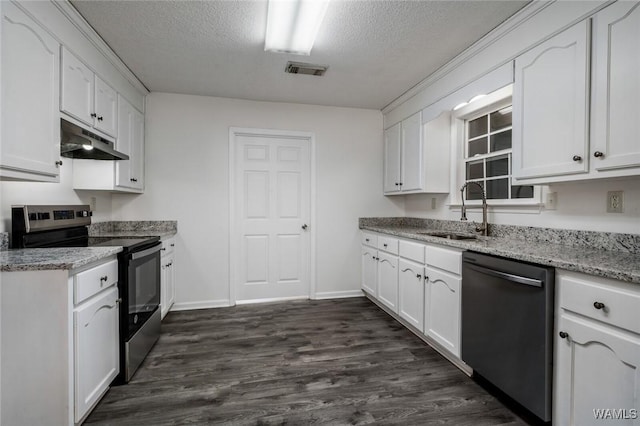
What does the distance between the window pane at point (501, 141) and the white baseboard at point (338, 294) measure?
2.28 m

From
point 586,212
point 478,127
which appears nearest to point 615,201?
point 586,212

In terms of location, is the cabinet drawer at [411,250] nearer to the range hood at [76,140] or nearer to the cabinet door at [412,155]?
the cabinet door at [412,155]

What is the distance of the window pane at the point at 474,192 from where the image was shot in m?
2.82

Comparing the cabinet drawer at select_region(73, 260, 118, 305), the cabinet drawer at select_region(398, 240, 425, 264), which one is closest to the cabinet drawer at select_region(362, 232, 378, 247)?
the cabinet drawer at select_region(398, 240, 425, 264)

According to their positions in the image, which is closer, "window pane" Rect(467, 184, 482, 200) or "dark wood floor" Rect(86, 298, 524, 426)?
"dark wood floor" Rect(86, 298, 524, 426)

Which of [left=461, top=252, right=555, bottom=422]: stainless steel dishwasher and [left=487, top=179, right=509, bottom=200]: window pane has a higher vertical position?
[left=487, top=179, right=509, bottom=200]: window pane

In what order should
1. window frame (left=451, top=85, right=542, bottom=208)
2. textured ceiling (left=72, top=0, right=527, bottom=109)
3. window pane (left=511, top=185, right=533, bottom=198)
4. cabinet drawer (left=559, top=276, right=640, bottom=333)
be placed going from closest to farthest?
1. cabinet drawer (left=559, top=276, right=640, bottom=333)
2. textured ceiling (left=72, top=0, right=527, bottom=109)
3. window pane (left=511, top=185, right=533, bottom=198)
4. window frame (left=451, top=85, right=542, bottom=208)

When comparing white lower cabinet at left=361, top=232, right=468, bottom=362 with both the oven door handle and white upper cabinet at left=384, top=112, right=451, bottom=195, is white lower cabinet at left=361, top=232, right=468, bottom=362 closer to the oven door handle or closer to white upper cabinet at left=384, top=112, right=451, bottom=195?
white upper cabinet at left=384, top=112, right=451, bottom=195

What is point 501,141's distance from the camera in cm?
258

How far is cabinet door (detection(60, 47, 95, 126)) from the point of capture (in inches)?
74.3

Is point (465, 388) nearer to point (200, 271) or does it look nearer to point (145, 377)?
point (145, 377)

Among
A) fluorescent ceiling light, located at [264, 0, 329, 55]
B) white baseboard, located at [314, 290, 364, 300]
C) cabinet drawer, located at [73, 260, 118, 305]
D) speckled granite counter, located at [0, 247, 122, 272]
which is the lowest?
white baseboard, located at [314, 290, 364, 300]

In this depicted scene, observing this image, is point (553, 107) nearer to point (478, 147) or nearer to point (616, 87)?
point (616, 87)

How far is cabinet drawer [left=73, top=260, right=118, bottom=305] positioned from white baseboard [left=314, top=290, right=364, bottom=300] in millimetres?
2356
